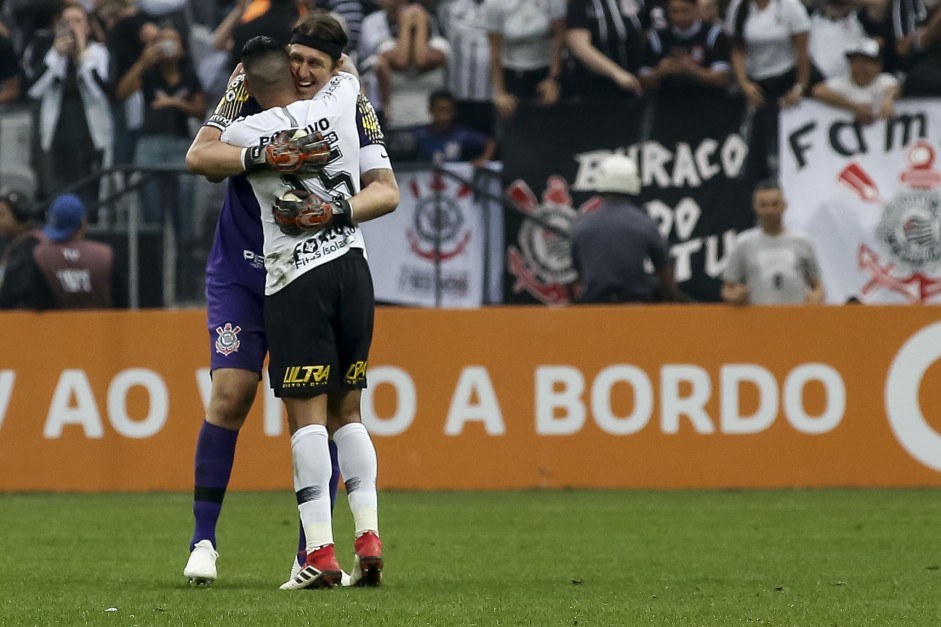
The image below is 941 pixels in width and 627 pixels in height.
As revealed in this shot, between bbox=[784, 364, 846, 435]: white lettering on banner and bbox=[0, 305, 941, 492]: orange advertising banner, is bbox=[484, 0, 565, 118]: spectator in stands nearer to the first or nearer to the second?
bbox=[0, 305, 941, 492]: orange advertising banner

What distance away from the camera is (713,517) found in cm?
1029

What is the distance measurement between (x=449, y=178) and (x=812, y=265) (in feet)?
9.47

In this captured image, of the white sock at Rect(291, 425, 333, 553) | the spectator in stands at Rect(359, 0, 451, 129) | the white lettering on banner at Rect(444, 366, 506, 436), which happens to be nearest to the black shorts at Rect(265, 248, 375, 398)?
the white sock at Rect(291, 425, 333, 553)

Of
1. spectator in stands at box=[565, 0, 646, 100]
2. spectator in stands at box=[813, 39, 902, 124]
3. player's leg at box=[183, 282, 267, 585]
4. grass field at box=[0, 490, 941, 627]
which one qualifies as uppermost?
spectator in stands at box=[565, 0, 646, 100]

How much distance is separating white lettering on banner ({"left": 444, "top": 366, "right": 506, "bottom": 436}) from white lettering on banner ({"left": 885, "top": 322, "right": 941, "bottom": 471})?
2.61 m

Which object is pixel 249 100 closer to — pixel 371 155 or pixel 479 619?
pixel 371 155

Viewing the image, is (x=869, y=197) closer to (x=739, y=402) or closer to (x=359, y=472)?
(x=739, y=402)

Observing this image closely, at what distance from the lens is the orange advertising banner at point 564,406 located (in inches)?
486

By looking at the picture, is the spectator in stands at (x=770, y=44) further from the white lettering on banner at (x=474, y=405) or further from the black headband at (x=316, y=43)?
the black headband at (x=316, y=43)

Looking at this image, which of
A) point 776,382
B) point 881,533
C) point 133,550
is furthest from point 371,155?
point 776,382

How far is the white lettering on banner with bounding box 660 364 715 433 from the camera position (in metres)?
12.4

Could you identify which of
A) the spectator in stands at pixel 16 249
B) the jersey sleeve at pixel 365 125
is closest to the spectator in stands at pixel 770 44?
the spectator in stands at pixel 16 249

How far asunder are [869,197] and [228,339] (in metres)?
8.53

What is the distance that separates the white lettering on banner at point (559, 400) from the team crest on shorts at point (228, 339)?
5516mm
